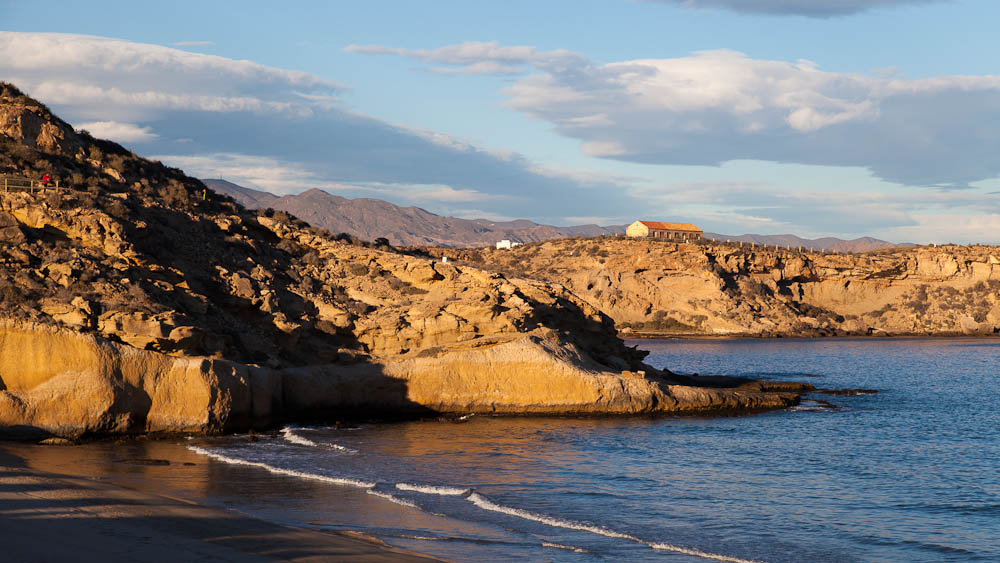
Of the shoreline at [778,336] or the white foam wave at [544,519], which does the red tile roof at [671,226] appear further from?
the white foam wave at [544,519]

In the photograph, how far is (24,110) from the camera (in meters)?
34.6

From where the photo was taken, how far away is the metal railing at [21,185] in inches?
1110

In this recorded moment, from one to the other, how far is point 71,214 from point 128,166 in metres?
11.1

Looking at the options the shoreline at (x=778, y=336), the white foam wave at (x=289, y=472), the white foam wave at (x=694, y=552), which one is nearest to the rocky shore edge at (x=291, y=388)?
the white foam wave at (x=289, y=472)

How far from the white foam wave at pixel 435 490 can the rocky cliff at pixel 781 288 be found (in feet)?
247

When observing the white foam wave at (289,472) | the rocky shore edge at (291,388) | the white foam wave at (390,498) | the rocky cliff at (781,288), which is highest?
the rocky cliff at (781,288)

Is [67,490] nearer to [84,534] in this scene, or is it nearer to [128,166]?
[84,534]

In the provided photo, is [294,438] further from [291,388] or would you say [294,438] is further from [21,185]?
[21,185]

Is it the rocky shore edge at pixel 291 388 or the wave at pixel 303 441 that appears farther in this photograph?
the wave at pixel 303 441

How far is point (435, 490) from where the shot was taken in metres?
17.7

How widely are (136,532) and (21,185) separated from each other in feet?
67.2

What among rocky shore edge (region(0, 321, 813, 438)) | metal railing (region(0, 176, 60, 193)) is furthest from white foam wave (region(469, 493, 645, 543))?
metal railing (region(0, 176, 60, 193))

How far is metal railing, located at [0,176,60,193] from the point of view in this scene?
28.2 m

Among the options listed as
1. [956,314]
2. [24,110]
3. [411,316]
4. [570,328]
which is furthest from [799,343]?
[24,110]
